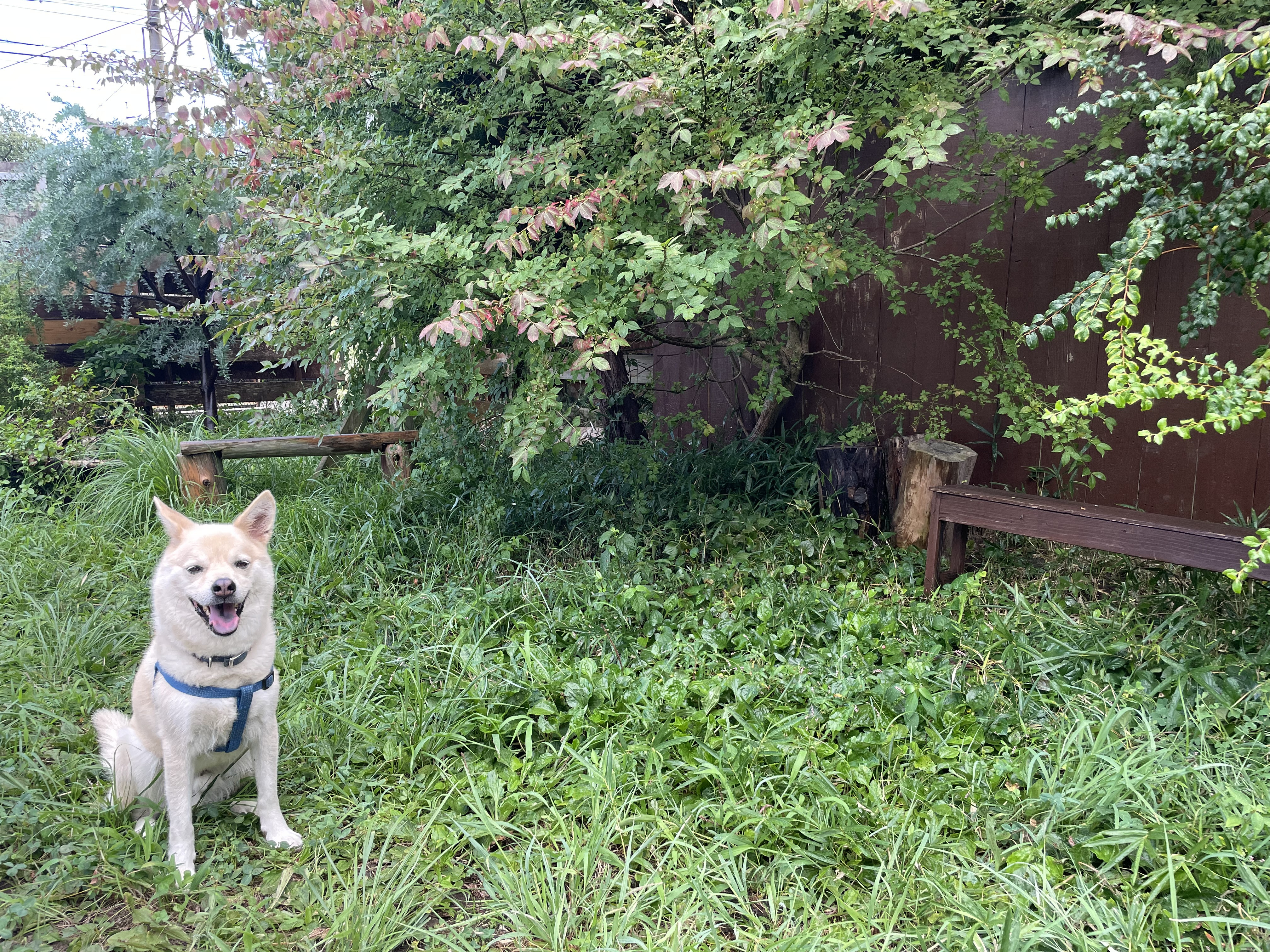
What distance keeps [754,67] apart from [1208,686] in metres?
2.91

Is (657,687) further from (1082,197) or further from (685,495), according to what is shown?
(1082,197)

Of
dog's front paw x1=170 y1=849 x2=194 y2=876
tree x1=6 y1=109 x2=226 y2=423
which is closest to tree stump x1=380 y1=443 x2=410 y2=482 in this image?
tree x1=6 y1=109 x2=226 y2=423

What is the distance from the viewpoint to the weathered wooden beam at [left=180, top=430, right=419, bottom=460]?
4836 mm

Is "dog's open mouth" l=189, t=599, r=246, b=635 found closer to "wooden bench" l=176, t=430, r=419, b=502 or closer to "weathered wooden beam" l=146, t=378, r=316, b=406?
"wooden bench" l=176, t=430, r=419, b=502

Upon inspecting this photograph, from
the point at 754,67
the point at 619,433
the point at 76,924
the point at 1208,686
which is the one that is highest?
the point at 754,67

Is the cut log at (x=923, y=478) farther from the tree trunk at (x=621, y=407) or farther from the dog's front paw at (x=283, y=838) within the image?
the dog's front paw at (x=283, y=838)

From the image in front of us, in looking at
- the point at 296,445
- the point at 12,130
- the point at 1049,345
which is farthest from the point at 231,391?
the point at 12,130

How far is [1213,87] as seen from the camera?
2.36m

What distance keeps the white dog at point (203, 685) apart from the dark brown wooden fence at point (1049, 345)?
12.6 ft

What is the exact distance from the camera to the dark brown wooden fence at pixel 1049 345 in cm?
354

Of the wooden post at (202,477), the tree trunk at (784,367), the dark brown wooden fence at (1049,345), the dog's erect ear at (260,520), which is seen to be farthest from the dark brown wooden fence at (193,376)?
the dark brown wooden fence at (1049,345)

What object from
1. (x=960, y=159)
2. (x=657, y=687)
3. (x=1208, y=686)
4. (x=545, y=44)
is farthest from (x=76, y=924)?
(x=960, y=159)

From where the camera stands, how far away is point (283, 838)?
2.28m

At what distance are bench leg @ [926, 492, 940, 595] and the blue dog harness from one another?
9.41 ft
